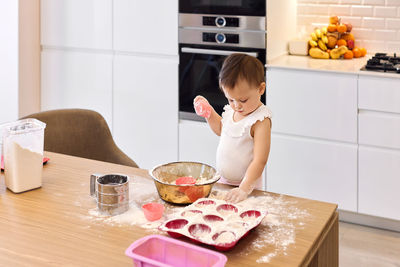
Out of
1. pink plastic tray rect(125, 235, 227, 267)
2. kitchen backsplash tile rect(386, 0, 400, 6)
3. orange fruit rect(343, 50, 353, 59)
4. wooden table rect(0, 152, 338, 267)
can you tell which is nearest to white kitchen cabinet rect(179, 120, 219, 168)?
orange fruit rect(343, 50, 353, 59)

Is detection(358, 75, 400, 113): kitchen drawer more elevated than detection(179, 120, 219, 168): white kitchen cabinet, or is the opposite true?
detection(358, 75, 400, 113): kitchen drawer

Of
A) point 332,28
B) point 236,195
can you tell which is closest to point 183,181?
point 236,195

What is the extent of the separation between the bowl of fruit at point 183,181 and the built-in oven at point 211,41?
174cm

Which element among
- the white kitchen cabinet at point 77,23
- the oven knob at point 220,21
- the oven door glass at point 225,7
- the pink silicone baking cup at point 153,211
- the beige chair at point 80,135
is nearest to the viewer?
the pink silicone baking cup at point 153,211

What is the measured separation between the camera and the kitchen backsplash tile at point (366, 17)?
12.7 feet

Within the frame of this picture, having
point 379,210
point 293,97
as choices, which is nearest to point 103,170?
point 293,97

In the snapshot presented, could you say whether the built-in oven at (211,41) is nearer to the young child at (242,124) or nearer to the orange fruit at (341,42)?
the orange fruit at (341,42)

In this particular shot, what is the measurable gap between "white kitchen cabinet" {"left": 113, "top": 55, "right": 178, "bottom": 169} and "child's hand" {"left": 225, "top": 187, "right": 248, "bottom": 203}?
2.12m

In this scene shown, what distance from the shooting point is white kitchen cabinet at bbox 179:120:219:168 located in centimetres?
389

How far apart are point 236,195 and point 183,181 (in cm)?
19

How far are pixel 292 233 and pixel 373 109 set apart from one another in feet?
6.18

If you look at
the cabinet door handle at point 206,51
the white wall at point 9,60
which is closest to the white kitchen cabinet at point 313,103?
the cabinet door handle at point 206,51

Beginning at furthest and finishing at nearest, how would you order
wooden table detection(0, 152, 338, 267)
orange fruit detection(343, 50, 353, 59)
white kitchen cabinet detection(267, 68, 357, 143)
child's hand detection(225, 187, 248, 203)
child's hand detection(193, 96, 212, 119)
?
1. orange fruit detection(343, 50, 353, 59)
2. white kitchen cabinet detection(267, 68, 357, 143)
3. child's hand detection(193, 96, 212, 119)
4. child's hand detection(225, 187, 248, 203)
5. wooden table detection(0, 152, 338, 267)

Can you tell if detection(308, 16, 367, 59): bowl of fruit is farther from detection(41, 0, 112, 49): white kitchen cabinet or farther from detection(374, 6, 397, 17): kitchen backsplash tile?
detection(41, 0, 112, 49): white kitchen cabinet
